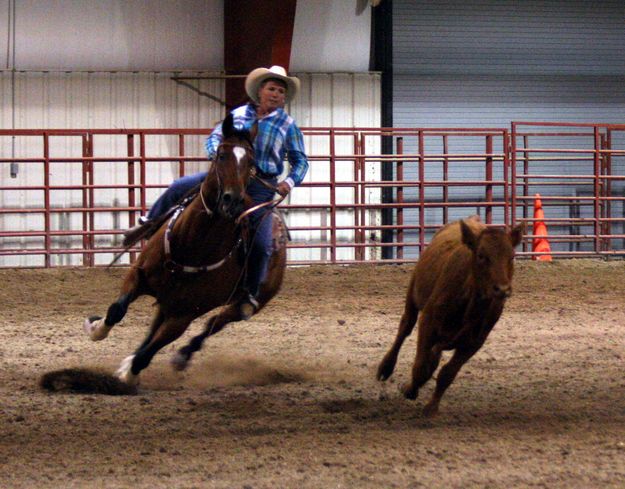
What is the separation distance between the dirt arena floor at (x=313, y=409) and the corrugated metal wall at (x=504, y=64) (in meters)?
6.74

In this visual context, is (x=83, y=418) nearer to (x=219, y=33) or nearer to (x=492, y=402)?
(x=492, y=402)

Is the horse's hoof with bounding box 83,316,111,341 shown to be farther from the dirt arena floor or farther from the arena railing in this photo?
the arena railing

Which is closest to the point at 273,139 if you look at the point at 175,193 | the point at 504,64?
the point at 175,193

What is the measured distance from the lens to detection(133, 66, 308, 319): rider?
234 inches

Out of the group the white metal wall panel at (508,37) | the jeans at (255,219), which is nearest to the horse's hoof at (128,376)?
the jeans at (255,219)

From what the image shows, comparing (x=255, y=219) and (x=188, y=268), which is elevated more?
(x=255, y=219)

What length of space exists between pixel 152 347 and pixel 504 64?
38.4ft

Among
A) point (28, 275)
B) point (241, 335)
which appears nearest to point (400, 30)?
point (28, 275)

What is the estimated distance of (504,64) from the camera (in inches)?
635

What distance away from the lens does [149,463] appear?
4148 millimetres

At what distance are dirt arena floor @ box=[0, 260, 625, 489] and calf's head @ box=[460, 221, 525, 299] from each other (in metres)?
0.68

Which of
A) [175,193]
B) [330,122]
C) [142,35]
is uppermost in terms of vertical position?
[142,35]

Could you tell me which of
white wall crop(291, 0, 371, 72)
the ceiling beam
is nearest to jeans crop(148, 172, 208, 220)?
the ceiling beam

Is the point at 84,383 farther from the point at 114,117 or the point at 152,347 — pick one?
the point at 114,117
